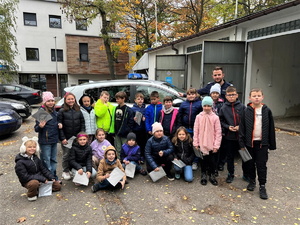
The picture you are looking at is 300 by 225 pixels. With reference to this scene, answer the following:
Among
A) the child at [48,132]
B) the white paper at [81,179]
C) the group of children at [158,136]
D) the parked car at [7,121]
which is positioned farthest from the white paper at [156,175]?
the parked car at [7,121]

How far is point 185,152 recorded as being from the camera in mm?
4305

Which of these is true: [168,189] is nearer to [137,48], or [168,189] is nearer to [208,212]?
[208,212]

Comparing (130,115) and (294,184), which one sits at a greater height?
(130,115)

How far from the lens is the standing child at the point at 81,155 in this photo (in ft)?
13.1

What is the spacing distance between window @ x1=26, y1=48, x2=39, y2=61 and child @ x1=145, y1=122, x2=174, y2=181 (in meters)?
24.5

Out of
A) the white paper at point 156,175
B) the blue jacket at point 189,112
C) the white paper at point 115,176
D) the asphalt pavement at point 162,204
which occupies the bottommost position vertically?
the asphalt pavement at point 162,204

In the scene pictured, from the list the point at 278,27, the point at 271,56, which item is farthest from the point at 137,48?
the point at 278,27

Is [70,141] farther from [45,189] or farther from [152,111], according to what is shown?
[152,111]

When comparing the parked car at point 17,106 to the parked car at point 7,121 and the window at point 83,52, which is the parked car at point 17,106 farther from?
the window at point 83,52

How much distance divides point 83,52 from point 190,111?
78.1 feet

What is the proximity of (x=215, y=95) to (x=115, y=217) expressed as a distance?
2.73m

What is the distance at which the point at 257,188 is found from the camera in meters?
3.83

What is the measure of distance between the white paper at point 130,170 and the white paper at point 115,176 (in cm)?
42

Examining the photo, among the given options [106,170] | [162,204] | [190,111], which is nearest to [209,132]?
[190,111]
